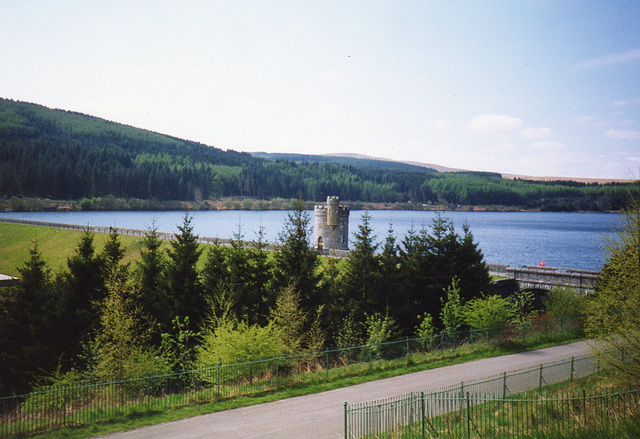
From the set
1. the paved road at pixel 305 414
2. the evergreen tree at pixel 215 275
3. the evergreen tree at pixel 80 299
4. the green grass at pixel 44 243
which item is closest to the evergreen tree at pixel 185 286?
the evergreen tree at pixel 215 275

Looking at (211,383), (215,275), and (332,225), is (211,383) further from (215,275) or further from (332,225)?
(332,225)

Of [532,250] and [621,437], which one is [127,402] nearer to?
[621,437]

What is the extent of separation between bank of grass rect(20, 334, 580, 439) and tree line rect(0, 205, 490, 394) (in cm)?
279

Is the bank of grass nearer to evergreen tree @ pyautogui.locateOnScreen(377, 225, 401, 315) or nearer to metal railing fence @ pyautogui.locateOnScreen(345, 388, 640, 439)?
metal railing fence @ pyautogui.locateOnScreen(345, 388, 640, 439)

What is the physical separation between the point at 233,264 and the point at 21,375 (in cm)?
1386

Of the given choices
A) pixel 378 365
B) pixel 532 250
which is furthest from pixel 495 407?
pixel 532 250

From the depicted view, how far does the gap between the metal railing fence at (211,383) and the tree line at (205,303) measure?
1031mm

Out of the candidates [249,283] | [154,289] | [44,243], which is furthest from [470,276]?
[44,243]

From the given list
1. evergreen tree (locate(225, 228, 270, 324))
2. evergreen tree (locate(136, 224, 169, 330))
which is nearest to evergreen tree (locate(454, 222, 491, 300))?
evergreen tree (locate(225, 228, 270, 324))

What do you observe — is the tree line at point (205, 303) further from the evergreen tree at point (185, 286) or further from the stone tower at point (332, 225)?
the stone tower at point (332, 225)

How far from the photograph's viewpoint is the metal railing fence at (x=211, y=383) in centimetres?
1798

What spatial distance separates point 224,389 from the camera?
20922mm

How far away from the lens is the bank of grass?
17.1 meters

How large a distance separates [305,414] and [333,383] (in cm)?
427
